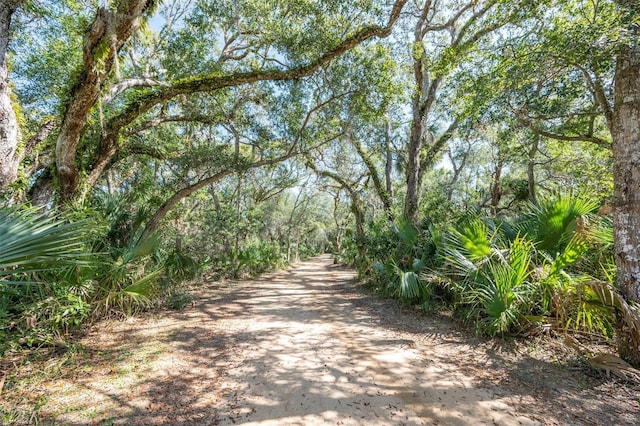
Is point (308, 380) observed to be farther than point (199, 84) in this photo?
No

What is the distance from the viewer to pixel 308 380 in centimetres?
322

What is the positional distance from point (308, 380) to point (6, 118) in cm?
541

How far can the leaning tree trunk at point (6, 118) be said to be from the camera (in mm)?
3697

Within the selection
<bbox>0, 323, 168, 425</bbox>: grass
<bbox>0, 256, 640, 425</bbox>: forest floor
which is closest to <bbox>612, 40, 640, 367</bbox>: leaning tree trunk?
<bbox>0, 256, 640, 425</bbox>: forest floor

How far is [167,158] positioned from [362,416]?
26.9 feet

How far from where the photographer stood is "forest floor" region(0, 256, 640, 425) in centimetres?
256

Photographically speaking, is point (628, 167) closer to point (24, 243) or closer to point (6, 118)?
point (24, 243)

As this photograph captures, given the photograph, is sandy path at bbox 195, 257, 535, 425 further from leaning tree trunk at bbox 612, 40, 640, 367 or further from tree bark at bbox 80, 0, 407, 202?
tree bark at bbox 80, 0, 407, 202

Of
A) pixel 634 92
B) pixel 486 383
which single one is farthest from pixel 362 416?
pixel 634 92

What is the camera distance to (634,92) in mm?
3285

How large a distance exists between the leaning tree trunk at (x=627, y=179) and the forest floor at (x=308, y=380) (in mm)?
1122

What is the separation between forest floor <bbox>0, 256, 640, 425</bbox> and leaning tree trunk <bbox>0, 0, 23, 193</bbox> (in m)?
2.61

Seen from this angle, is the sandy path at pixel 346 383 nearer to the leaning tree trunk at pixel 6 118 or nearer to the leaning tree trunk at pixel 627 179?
the leaning tree trunk at pixel 627 179

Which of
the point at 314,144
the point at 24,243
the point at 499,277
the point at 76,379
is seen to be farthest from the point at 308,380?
the point at 314,144
